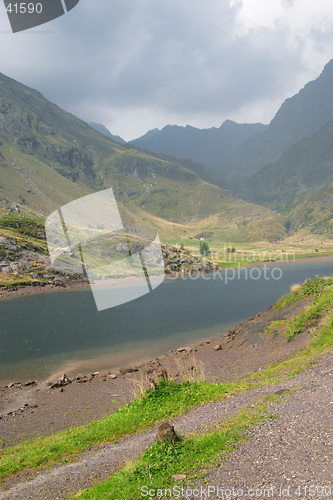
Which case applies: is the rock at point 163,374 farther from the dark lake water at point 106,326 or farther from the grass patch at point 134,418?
the dark lake water at point 106,326

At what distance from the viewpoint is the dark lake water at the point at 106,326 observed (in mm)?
34938

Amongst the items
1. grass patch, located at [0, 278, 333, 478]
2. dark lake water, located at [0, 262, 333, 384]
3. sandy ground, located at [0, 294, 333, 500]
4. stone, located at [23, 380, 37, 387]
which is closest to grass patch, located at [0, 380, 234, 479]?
grass patch, located at [0, 278, 333, 478]

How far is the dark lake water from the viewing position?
34938 mm

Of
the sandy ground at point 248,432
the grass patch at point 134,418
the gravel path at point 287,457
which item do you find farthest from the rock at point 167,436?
the grass patch at point 134,418

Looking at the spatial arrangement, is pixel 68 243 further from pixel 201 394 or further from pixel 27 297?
pixel 201 394

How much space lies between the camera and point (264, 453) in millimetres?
9289

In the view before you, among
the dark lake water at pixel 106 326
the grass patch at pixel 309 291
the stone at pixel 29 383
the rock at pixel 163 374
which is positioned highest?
the rock at pixel 163 374

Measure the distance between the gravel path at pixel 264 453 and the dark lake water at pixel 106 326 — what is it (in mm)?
20860

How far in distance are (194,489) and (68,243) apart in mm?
116544

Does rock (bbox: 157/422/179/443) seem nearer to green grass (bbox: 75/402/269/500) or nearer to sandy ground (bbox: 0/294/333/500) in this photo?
green grass (bbox: 75/402/269/500)

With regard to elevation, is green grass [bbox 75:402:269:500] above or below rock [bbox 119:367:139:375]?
above

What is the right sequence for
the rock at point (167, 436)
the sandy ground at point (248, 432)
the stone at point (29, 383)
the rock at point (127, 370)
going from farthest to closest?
the rock at point (127, 370)
the stone at point (29, 383)
the rock at point (167, 436)
the sandy ground at point (248, 432)

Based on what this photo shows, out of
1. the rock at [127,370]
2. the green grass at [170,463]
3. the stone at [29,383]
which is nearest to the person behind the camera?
the green grass at [170,463]

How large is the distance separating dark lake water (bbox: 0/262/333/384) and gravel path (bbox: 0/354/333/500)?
68.4ft
